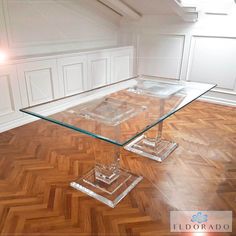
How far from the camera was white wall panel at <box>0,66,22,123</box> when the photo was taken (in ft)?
8.34

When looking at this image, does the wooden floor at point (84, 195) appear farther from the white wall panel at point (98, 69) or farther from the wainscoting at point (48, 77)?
the white wall panel at point (98, 69)

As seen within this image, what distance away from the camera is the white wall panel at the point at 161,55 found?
384cm

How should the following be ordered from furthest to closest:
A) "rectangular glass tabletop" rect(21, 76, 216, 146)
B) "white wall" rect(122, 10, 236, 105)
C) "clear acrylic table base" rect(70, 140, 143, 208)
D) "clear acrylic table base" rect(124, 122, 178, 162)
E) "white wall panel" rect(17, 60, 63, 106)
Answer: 1. "white wall" rect(122, 10, 236, 105)
2. "white wall panel" rect(17, 60, 63, 106)
3. "clear acrylic table base" rect(124, 122, 178, 162)
4. "clear acrylic table base" rect(70, 140, 143, 208)
5. "rectangular glass tabletop" rect(21, 76, 216, 146)

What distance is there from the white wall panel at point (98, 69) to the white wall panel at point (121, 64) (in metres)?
0.13

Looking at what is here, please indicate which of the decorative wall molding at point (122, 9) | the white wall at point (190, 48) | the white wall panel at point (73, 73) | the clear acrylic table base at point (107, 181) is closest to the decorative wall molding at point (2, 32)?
the white wall panel at point (73, 73)

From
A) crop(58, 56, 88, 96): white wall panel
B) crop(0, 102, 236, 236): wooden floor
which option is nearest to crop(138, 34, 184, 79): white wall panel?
crop(58, 56, 88, 96): white wall panel

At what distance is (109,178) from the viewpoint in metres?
1.90

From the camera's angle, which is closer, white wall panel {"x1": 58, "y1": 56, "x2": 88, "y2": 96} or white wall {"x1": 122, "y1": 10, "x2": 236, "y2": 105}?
white wall panel {"x1": 58, "y1": 56, "x2": 88, "y2": 96}

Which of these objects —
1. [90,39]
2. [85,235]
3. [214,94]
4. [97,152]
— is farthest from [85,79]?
[85,235]

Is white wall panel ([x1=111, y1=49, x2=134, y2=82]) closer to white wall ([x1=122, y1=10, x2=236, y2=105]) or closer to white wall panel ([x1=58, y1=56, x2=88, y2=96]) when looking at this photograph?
white wall ([x1=122, y1=10, x2=236, y2=105])

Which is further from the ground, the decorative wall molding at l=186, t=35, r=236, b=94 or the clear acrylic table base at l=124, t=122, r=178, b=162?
the decorative wall molding at l=186, t=35, r=236, b=94

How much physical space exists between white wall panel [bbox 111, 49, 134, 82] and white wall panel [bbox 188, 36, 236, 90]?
1.08 meters

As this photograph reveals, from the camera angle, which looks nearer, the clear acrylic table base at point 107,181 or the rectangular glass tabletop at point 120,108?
the rectangular glass tabletop at point 120,108

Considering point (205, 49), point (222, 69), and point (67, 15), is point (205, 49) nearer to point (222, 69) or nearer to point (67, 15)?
point (222, 69)
